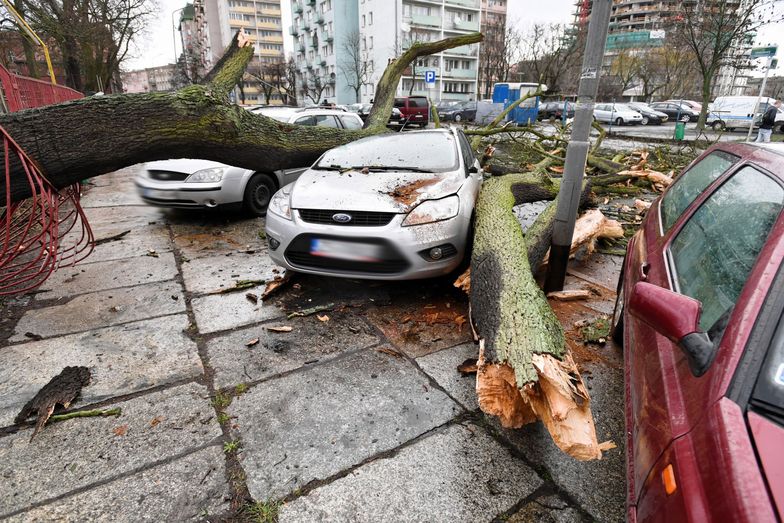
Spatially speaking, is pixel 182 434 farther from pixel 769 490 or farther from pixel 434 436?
pixel 769 490

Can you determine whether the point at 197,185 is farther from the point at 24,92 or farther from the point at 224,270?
the point at 24,92

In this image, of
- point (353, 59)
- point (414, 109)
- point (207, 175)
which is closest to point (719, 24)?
point (414, 109)

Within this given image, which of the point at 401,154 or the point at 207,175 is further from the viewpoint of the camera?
the point at 207,175

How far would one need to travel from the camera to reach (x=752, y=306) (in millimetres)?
1230

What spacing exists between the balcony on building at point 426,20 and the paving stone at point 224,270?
5541cm

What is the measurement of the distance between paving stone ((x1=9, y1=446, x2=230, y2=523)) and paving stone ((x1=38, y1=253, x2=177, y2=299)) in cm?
283

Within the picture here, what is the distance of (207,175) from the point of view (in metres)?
6.11

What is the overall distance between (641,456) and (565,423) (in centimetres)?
54

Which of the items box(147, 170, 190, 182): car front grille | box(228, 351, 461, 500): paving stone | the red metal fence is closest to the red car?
box(228, 351, 461, 500): paving stone

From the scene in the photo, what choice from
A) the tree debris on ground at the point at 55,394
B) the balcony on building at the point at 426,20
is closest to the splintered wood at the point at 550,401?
the tree debris on ground at the point at 55,394

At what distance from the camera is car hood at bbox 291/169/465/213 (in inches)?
146

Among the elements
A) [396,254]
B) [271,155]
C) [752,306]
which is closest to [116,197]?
[271,155]

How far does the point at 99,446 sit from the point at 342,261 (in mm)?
2046

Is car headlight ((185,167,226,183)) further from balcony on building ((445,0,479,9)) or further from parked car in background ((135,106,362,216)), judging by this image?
balcony on building ((445,0,479,9))
